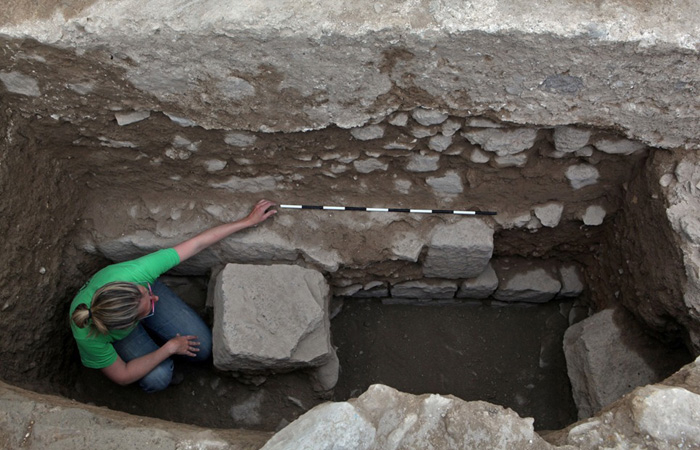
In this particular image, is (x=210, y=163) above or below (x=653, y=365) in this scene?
above

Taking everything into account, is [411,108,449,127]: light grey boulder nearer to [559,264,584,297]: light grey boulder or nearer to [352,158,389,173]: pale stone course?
[352,158,389,173]: pale stone course

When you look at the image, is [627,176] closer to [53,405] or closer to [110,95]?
[110,95]

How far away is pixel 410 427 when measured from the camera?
2.02 m

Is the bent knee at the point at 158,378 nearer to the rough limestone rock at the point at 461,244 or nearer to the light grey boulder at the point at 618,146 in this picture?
the rough limestone rock at the point at 461,244

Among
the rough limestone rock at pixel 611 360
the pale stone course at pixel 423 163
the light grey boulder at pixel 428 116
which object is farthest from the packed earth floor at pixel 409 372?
the light grey boulder at pixel 428 116

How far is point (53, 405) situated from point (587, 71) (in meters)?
2.43

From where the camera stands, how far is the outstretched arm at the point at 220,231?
2.87m

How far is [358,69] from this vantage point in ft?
7.68

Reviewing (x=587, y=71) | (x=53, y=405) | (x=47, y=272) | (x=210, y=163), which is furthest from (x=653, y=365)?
(x=47, y=272)

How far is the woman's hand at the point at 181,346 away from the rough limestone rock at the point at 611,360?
→ 2.00m

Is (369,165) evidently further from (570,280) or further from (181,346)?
(570,280)

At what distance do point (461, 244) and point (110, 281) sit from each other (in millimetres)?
1698

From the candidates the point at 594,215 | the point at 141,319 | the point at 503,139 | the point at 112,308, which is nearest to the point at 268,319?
the point at 141,319

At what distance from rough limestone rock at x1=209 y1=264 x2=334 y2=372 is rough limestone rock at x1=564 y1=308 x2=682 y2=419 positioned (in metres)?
1.33
